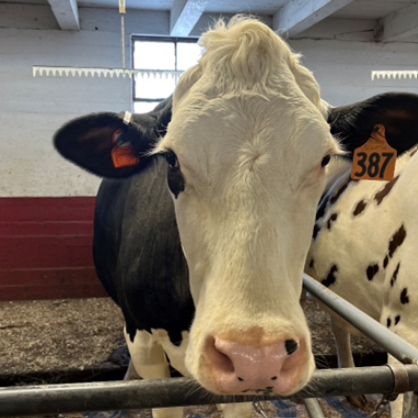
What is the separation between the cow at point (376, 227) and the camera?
140 centimetres

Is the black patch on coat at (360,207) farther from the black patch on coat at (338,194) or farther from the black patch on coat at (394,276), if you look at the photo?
the black patch on coat at (394,276)

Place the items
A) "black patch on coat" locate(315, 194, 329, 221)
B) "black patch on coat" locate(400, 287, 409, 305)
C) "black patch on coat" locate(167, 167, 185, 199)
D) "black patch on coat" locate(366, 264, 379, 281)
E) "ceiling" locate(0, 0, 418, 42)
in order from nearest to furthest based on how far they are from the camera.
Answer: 1. "black patch on coat" locate(167, 167, 185, 199)
2. "black patch on coat" locate(400, 287, 409, 305)
3. "black patch on coat" locate(366, 264, 379, 281)
4. "black patch on coat" locate(315, 194, 329, 221)
5. "ceiling" locate(0, 0, 418, 42)

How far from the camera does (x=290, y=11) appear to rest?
14.1ft

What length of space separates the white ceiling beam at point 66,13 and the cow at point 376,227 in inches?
120

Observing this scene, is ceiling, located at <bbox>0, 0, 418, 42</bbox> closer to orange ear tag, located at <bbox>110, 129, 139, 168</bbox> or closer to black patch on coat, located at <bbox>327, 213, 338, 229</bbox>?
black patch on coat, located at <bbox>327, 213, 338, 229</bbox>

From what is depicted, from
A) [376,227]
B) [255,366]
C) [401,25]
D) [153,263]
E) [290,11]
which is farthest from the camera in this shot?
[401,25]

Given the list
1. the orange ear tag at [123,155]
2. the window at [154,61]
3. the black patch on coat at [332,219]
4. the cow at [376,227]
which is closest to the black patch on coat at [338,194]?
the cow at [376,227]

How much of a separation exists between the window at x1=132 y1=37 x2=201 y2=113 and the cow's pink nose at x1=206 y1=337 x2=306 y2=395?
4.24 metres

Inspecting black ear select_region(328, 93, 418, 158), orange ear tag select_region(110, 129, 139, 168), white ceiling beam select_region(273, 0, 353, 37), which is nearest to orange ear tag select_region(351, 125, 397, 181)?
black ear select_region(328, 93, 418, 158)

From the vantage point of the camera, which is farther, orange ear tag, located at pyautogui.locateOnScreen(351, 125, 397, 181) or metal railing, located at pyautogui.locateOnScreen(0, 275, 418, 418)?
orange ear tag, located at pyautogui.locateOnScreen(351, 125, 397, 181)

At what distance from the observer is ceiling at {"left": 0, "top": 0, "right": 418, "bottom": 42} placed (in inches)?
149

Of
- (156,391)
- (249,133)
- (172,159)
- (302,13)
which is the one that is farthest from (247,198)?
(302,13)

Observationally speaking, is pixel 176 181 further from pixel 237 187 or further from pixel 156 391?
pixel 156 391

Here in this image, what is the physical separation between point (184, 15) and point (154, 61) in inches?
37.0
